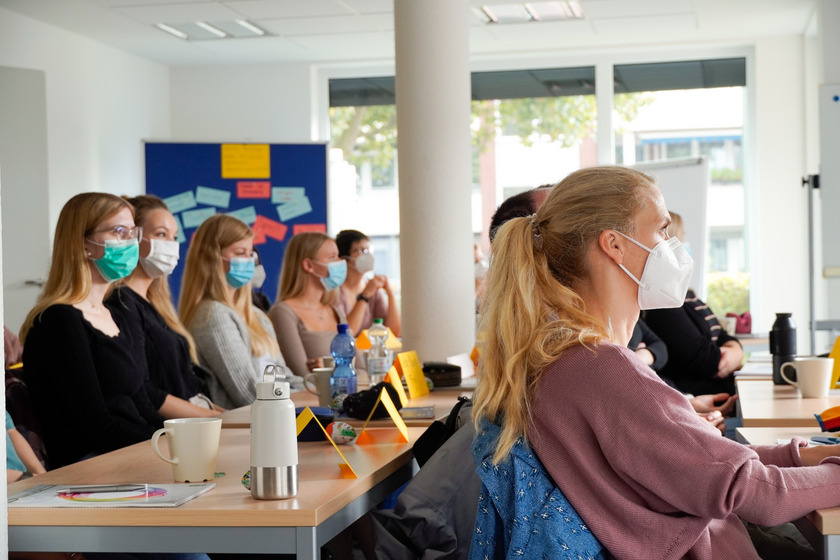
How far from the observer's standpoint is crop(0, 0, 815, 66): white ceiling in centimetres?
→ 570

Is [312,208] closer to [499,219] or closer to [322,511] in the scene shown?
[499,219]

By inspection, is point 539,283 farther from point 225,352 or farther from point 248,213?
point 248,213

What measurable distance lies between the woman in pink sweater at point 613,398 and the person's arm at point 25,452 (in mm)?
1429

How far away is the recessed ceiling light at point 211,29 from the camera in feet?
20.3

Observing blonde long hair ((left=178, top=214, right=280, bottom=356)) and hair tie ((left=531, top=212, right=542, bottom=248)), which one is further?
blonde long hair ((left=178, top=214, right=280, bottom=356))

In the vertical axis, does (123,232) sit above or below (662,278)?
above

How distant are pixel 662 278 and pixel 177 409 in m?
1.85

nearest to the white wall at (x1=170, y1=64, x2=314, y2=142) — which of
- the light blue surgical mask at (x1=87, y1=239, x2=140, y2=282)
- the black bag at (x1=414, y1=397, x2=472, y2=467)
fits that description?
the light blue surgical mask at (x1=87, y1=239, x2=140, y2=282)

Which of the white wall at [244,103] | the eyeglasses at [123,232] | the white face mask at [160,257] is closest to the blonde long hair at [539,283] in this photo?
the eyeglasses at [123,232]

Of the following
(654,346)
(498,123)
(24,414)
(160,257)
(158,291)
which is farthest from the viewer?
(498,123)

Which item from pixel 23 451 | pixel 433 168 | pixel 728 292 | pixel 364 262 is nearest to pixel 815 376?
pixel 433 168

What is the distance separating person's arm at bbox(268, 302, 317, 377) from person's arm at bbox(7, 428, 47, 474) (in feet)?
5.78

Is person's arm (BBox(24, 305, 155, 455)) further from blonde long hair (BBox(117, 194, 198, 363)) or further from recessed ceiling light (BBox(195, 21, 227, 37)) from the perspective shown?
recessed ceiling light (BBox(195, 21, 227, 37))

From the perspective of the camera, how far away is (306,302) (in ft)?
14.5
